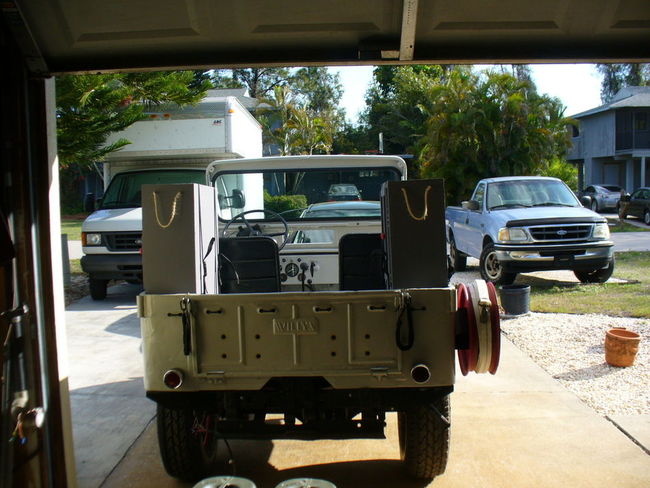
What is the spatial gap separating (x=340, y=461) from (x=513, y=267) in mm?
6473

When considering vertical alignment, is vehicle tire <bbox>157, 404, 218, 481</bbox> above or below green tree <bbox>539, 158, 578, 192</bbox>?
below

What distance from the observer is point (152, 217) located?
3311 mm

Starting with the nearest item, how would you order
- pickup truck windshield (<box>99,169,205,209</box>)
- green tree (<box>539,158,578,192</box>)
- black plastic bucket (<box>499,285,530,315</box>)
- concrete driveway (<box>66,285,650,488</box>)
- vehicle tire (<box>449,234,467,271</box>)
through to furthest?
concrete driveway (<box>66,285,650,488</box>), black plastic bucket (<box>499,285,530,315</box>), pickup truck windshield (<box>99,169,205,209</box>), vehicle tire (<box>449,234,467,271</box>), green tree (<box>539,158,578,192</box>)

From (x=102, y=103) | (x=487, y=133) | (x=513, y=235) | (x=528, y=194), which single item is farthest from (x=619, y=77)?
(x=102, y=103)

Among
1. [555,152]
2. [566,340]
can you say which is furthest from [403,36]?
[555,152]

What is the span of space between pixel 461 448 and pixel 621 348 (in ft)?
8.38

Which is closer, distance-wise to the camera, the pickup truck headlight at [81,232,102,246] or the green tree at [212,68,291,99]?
the pickup truck headlight at [81,232,102,246]

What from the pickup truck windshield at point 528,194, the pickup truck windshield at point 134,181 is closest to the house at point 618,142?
the pickup truck windshield at point 528,194

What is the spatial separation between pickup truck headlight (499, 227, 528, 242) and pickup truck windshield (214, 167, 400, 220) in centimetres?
433

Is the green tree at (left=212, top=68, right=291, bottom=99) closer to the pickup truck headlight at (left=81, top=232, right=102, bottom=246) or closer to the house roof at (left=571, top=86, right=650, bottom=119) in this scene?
the house roof at (left=571, top=86, right=650, bottom=119)

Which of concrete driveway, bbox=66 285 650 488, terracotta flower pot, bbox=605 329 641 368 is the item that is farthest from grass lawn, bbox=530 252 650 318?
concrete driveway, bbox=66 285 650 488

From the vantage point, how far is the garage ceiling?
3.21 metres

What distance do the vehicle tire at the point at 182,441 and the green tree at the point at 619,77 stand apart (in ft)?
174

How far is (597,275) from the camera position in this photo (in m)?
10.5
